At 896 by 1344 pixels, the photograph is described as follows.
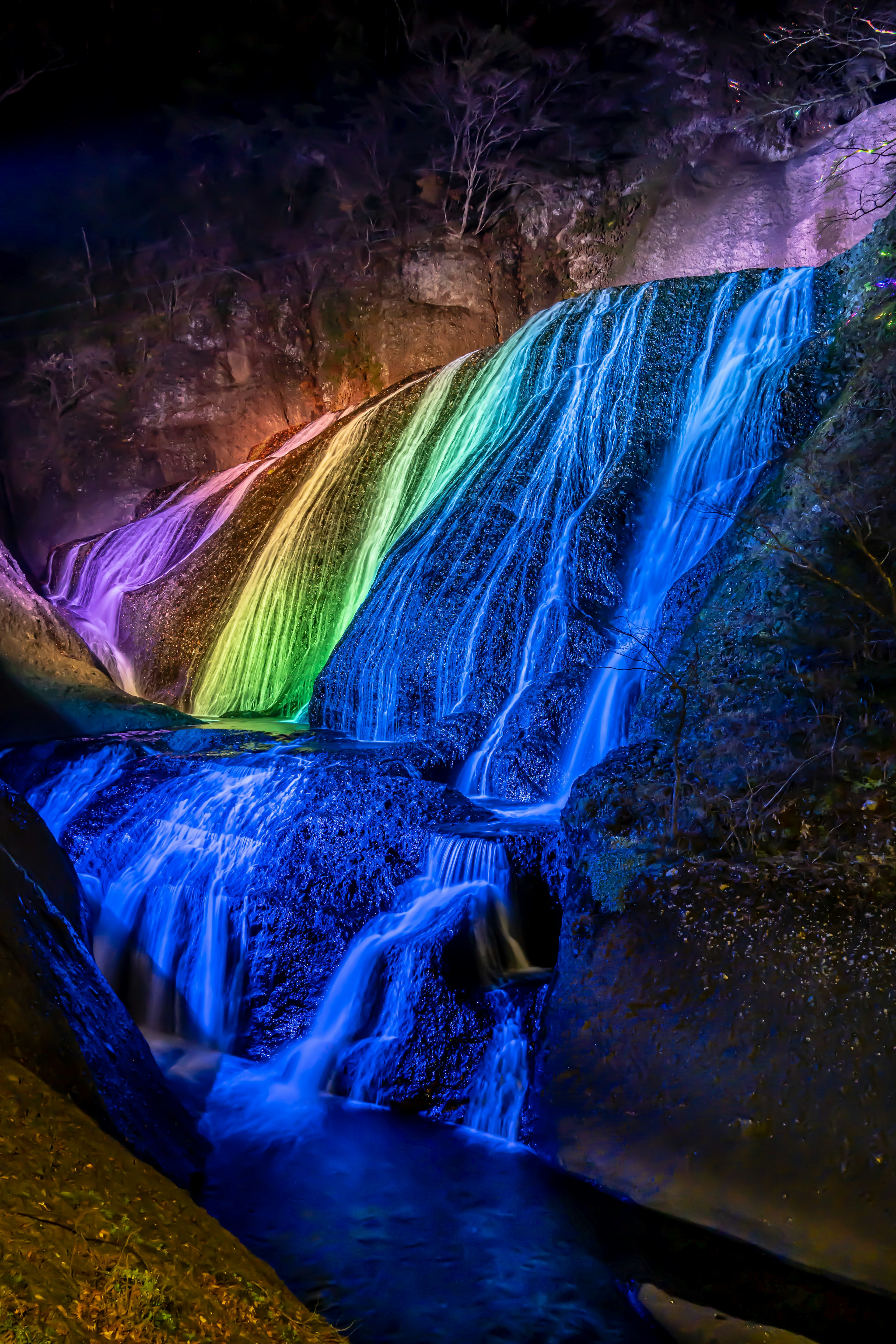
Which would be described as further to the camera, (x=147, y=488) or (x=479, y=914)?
(x=147, y=488)

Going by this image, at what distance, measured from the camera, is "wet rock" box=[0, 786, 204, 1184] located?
299 centimetres

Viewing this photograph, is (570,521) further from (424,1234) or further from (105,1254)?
(105,1254)

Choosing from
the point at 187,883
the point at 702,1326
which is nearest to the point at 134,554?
the point at 187,883

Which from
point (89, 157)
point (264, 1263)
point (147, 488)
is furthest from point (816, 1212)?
point (89, 157)

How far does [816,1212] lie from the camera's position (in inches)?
141

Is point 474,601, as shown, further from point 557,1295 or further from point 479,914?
point 557,1295

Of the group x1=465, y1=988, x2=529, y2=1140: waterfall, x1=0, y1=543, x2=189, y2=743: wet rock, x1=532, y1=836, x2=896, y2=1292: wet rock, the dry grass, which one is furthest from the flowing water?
x1=0, y1=543, x2=189, y2=743: wet rock

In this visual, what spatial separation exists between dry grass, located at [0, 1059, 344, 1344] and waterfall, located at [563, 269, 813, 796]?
197 inches

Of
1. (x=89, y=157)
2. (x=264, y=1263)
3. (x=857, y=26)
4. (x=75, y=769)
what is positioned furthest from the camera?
(x=89, y=157)

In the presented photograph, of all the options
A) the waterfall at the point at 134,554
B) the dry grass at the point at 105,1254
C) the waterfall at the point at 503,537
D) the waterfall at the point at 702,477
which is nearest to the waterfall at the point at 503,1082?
the dry grass at the point at 105,1254

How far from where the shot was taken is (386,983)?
5512 mm

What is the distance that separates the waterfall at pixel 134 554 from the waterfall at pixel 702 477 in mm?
6752

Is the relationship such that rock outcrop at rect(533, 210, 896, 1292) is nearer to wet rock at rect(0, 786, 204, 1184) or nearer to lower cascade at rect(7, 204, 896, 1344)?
lower cascade at rect(7, 204, 896, 1344)

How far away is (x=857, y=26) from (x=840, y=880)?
14986mm
